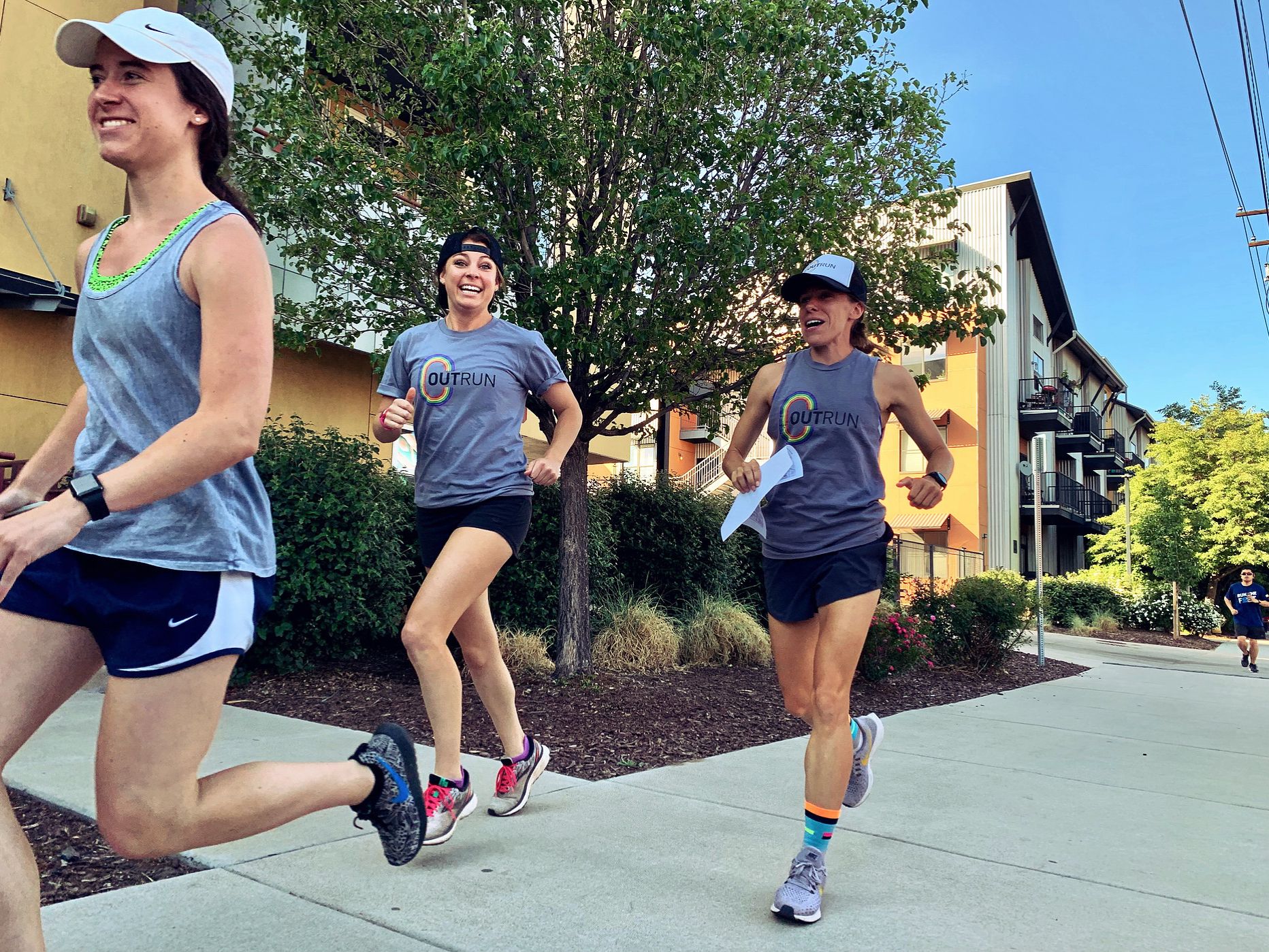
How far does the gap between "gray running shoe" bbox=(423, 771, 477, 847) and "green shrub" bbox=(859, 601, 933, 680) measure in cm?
562

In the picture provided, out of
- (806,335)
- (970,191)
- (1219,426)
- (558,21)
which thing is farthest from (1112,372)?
(806,335)

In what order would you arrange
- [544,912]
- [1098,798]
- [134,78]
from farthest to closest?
[1098,798] → [544,912] → [134,78]

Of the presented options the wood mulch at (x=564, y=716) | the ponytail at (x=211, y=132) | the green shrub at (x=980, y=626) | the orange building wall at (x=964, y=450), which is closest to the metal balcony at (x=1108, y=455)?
the orange building wall at (x=964, y=450)

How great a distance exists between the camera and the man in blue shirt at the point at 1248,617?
583 inches

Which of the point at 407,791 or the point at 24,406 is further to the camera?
the point at 24,406

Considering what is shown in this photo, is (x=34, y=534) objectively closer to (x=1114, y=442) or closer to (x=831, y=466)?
(x=831, y=466)

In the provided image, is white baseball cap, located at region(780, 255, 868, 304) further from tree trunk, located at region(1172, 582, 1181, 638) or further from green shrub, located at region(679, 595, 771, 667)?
tree trunk, located at region(1172, 582, 1181, 638)

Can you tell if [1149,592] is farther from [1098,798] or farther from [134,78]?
[134,78]

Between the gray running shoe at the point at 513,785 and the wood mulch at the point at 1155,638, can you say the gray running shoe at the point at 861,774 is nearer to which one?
the gray running shoe at the point at 513,785

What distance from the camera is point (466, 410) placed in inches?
138

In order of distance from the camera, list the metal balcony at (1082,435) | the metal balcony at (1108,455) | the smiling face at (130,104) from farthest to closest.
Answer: the metal balcony at (1108,455)
the metal balcony at (1082,435)
the smiling face at (130,104)

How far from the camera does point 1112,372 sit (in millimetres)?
44656

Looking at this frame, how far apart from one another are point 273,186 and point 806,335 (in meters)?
4.93

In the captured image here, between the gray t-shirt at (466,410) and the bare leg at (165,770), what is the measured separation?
1625 millimetres
